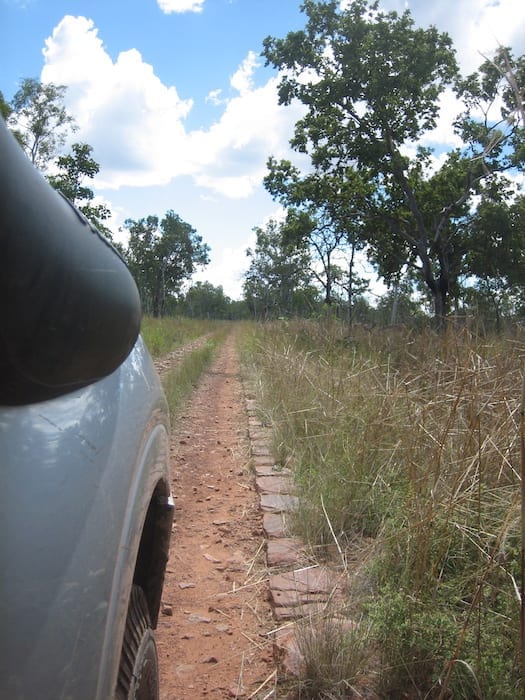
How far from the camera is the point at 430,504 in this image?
96.9 inches

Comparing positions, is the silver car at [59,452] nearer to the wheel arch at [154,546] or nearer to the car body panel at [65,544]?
the car body panel at [65,544]

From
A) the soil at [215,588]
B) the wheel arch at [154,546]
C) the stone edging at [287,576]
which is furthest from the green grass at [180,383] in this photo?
the wheel arch at [154,546]

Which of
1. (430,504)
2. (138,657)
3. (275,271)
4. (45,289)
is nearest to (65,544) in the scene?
(45,289)

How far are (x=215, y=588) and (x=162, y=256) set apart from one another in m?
52.0

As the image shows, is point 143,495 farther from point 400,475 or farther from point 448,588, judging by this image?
point 400,475

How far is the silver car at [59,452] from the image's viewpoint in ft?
2.74

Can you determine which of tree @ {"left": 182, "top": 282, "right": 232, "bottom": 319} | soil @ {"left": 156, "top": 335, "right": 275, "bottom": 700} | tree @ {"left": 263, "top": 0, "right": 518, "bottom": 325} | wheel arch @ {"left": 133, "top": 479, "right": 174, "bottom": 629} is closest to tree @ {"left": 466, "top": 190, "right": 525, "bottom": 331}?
tree @ {"left": 263, "top": 0, "right": 518, "bottom": 325}

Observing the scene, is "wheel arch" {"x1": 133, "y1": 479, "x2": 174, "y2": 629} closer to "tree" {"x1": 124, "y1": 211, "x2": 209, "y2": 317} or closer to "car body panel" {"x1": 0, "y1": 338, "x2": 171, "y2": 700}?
"car body panel" {"x1": 0, "y1": 338, "x2": 171, "y2": 700}

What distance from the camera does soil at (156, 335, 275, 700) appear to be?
229 cm

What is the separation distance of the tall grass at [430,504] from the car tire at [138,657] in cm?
86

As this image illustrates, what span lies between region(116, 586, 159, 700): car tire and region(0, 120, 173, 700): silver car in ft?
0.13

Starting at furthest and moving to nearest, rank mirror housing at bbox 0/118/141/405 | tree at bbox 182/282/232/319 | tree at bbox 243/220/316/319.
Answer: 1. tree at bbox 182/282/232/319
2. tree at bbox 243/220/316/319
3. mirror housing at bbox 0/118/141/405

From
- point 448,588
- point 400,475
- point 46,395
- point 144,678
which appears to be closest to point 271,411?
point 400,475

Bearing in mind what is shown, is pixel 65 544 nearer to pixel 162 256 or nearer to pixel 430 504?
pixel 430 504
